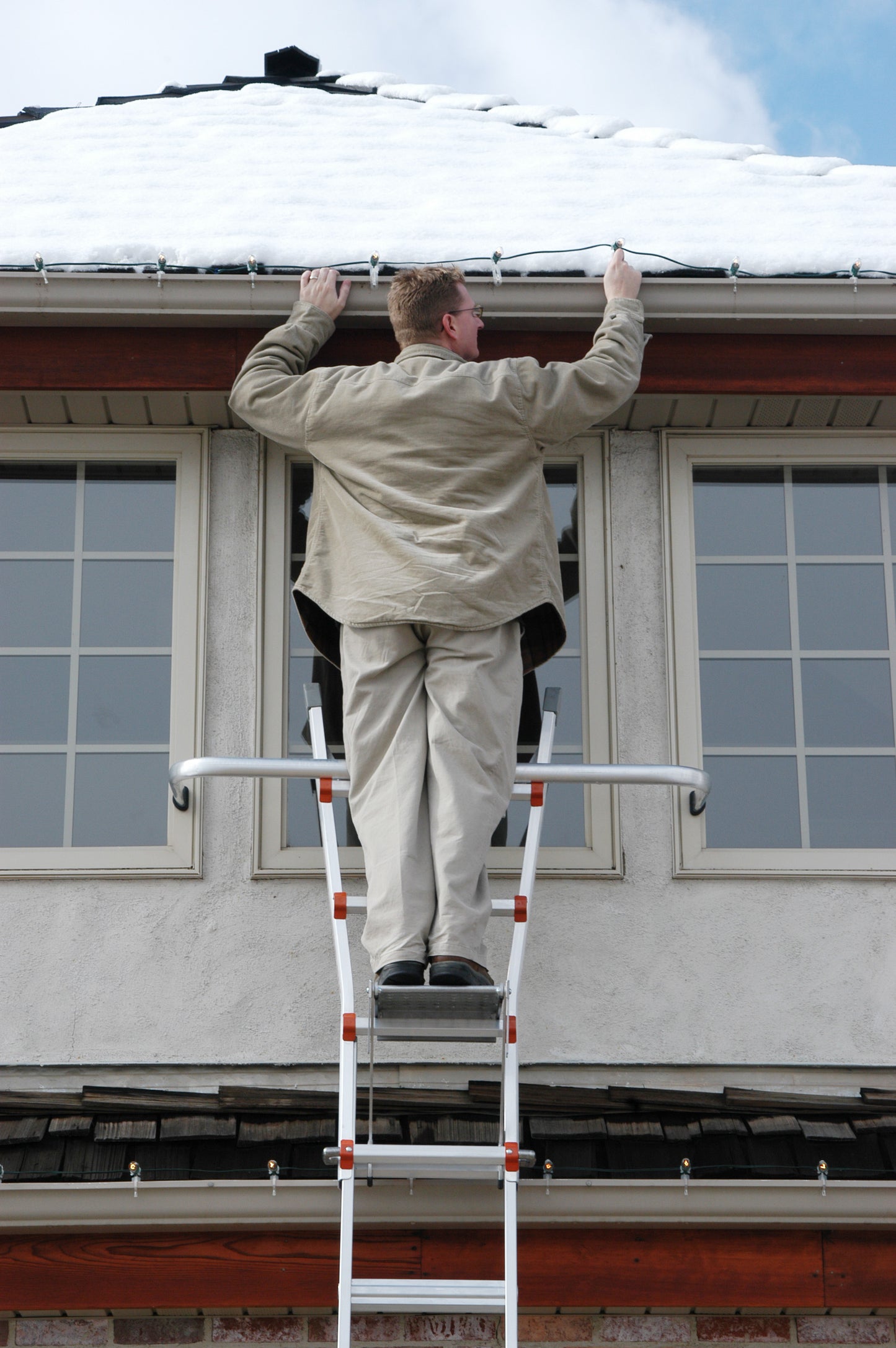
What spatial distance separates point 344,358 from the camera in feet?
16.6

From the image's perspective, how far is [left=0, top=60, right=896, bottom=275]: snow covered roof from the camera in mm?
5094

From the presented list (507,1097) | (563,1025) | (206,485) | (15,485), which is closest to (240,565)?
(206,485)

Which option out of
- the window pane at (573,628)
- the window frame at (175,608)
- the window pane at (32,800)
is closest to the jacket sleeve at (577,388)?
the window pane at (573,628)

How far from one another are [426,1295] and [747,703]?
87.9 inches

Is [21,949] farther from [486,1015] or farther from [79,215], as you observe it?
[79,215]

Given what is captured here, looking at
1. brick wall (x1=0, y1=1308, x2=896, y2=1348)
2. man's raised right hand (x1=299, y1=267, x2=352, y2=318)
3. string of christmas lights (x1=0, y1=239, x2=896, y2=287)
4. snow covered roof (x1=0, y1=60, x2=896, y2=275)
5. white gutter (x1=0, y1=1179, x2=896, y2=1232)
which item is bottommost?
brick wall (x1=0, y1=1308, x2=896, y2=1348)

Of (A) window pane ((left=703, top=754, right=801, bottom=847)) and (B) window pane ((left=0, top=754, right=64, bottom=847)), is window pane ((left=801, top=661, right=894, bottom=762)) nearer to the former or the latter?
(A) window pane ((left=703, top=754, right=801, bottom=847))

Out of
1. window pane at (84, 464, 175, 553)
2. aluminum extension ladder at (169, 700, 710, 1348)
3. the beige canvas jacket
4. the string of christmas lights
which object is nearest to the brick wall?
aluminum extension ladder at (169, 700, 710, 1348)

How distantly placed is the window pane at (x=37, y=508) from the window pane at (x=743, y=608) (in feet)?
6.68

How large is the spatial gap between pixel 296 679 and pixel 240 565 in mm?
407

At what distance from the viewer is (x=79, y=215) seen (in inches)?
212

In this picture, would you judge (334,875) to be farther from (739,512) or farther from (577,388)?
(739,512)

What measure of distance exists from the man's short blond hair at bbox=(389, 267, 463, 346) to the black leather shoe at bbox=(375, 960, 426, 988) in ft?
6.13

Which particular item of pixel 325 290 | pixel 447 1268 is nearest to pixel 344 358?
pixel 325 290
